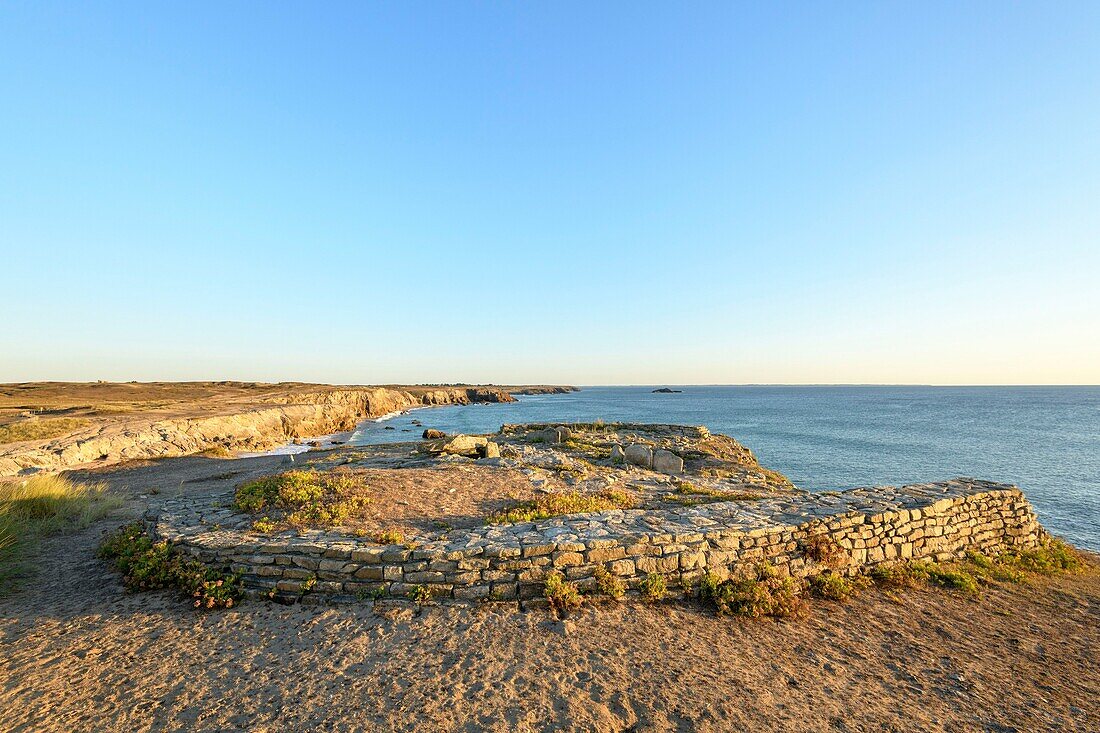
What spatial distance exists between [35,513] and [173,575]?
7629 millimetres

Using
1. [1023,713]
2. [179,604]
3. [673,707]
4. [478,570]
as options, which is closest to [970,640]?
[1023,713]

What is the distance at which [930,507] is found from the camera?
34.0 ft

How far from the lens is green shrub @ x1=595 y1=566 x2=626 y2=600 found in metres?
7.53

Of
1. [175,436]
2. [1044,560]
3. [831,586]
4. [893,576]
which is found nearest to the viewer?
[831,586]

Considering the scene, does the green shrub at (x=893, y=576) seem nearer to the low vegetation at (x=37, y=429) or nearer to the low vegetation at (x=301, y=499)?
the low vegetation at (x=301, y=499)

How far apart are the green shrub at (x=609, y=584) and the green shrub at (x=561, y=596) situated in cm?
39

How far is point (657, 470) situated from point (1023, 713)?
469 inches

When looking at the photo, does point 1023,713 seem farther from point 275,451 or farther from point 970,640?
point 275,451

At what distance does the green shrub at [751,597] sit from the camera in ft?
24.8

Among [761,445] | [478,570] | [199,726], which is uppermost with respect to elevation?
[478,570]

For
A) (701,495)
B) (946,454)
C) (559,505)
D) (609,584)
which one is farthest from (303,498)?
(946,454)

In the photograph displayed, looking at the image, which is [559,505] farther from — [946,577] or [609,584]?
[946,577]

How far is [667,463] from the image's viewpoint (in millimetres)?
17594

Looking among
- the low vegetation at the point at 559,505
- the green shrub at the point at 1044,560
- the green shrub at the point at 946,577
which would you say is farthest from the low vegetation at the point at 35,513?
the green shrub at the point at 1044,560
